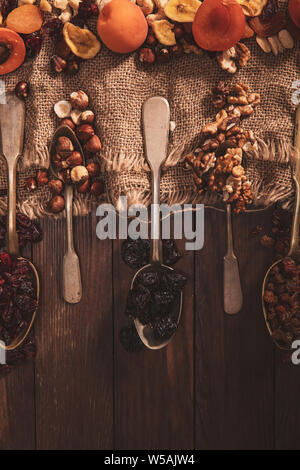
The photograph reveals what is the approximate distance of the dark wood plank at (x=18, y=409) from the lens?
2.86 feet

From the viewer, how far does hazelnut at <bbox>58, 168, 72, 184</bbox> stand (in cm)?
80

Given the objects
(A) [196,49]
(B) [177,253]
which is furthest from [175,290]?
(A) [196,49]

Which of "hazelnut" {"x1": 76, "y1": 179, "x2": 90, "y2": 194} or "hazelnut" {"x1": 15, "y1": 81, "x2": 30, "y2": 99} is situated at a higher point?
"hazelnut" {"x1": 15, "y1": 81, "x2": 30, "y2": 99}

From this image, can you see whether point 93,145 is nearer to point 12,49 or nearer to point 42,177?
point 42,177

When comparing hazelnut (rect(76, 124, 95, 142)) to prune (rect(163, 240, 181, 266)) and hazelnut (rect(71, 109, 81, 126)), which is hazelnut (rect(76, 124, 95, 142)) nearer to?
hazelnut (rect(71, 109, 81, 126))

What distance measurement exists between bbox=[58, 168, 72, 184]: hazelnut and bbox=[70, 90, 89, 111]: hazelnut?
119 mm

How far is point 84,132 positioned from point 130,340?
0.42 m

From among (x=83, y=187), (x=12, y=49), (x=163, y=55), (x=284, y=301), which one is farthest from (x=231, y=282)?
(x=12, y=49)

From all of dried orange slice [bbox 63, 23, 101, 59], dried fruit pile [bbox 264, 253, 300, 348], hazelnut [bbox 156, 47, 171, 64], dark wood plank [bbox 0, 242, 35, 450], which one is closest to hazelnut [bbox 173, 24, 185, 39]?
hazelnut [bbox 156, 47, 171, 64]

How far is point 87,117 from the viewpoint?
0.79 meters

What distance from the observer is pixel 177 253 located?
84cm

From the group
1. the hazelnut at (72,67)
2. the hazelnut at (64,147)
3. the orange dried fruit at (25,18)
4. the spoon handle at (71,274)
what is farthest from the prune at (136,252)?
the orange dried fruit at (25,18)

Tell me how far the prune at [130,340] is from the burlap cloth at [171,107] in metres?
0.26

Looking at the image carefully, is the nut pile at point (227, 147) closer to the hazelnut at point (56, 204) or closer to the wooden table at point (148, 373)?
the wooden table at point (148, 373)
